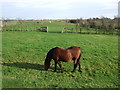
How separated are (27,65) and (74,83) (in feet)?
12.9

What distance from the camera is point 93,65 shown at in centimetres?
957

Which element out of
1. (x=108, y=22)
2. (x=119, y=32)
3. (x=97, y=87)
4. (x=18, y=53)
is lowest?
(x=97, y=87)

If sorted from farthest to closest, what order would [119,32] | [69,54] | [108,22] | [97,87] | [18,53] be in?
1. [108,22]
2. [119,32]
3. [18,53]
4. [69,54]
5. [97,87]

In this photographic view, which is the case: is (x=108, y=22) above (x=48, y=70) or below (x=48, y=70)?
above

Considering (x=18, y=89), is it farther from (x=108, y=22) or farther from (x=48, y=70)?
(x=108, y=22)

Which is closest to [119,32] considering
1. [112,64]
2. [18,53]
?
[112,64]

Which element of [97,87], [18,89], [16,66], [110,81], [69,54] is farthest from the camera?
[16,66]

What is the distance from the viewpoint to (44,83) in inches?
270

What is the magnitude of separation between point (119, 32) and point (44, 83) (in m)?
32.4

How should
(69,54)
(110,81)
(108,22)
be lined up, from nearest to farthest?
(110,81) → (69,54) → (108,22)

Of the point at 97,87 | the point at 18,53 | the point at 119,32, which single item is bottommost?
the point at 97,87

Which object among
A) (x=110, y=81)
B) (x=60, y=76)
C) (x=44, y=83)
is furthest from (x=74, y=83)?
(x=110, y=81)

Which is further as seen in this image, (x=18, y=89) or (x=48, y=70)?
(x=48, y=70)

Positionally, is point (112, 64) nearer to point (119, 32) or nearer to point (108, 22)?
point (119, 32)
